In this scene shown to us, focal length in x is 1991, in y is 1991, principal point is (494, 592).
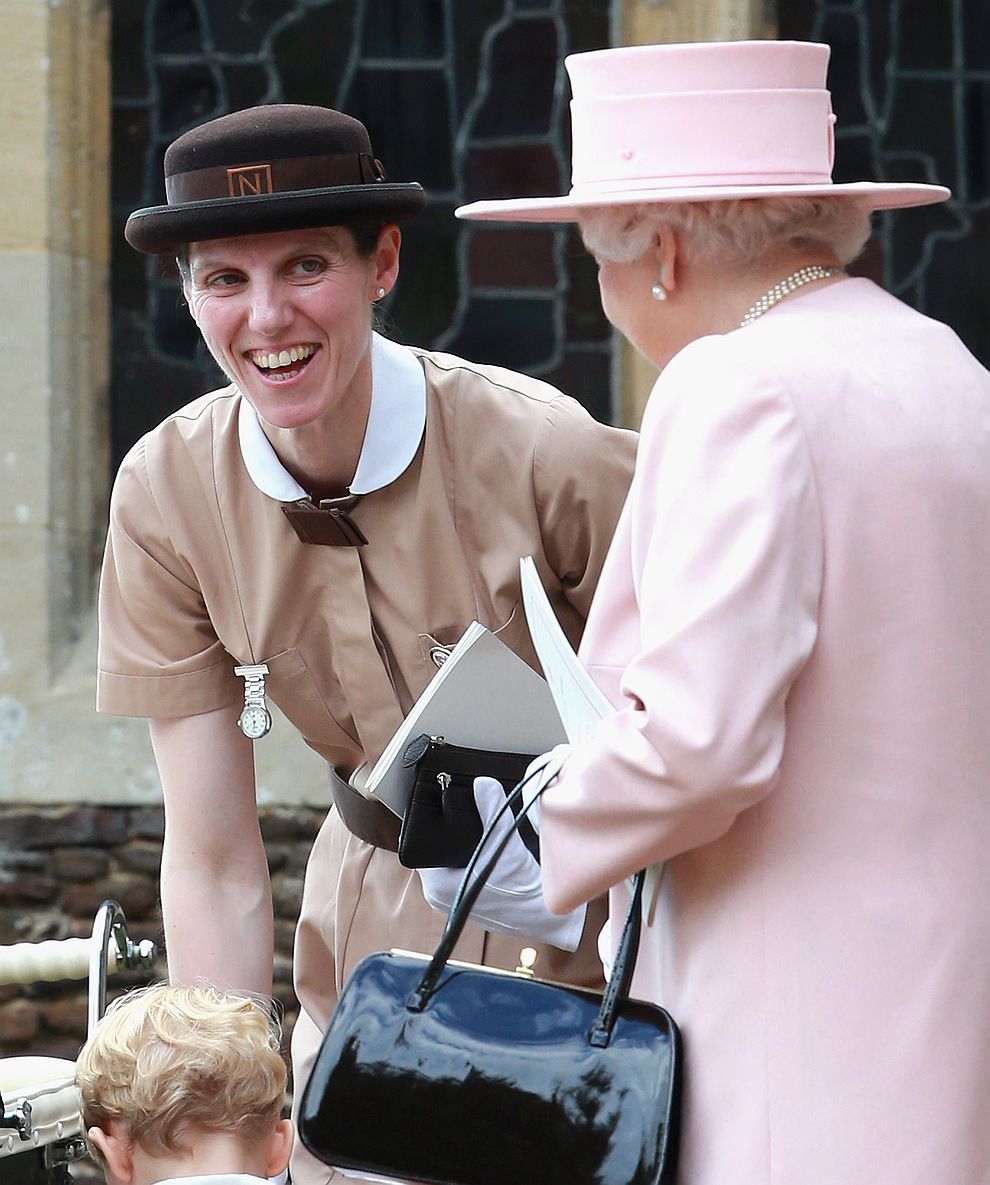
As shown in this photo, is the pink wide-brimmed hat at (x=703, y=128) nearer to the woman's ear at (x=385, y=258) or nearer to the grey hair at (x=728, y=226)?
the grey hair at (x=728, y=226)

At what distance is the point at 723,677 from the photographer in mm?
1729

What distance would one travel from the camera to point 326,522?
262 cm

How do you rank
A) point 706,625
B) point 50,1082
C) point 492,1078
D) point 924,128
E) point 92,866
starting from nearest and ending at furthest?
point 706,625
point 492,1078
point 50,1082
point 92,866
point 924,128

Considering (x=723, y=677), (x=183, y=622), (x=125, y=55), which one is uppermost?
(x=125, y=55)

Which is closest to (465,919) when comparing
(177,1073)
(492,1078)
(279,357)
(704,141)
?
(492,1078)

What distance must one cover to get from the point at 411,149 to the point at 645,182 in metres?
3.77

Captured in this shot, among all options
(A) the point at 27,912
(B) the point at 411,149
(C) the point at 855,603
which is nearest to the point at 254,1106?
(C) the point at 855,603

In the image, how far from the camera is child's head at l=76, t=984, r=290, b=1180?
2.21 metres

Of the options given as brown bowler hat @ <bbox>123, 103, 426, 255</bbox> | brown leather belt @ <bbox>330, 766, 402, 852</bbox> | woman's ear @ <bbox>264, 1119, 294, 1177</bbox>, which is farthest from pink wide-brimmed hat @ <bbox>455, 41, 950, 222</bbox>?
woman's ear @ <bbox>264, 1119, 294, 1177</bbox>

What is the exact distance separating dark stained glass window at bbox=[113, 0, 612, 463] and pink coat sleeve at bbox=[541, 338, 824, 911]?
3853 millimetres

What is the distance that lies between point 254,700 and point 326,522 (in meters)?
0.26

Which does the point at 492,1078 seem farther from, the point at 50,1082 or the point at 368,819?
the point at 368,819

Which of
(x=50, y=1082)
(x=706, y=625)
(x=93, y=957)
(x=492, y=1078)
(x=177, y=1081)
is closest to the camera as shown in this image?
(x=706, y=625)

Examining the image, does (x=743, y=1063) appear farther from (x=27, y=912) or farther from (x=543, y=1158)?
(x=27, y=912)
